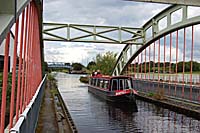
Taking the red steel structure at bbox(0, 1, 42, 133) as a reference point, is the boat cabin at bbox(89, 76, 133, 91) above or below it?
below

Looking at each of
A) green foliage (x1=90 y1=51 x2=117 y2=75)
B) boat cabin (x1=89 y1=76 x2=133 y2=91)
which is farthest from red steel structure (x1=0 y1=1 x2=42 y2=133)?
green foliage (x1=90 y1=51 x2=117 y2=75)

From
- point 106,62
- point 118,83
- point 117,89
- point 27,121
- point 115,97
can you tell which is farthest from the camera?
point 106,62

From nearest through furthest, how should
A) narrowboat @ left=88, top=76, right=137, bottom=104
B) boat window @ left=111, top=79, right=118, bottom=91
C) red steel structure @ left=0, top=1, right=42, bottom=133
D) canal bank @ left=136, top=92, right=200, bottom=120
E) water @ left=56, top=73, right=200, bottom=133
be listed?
red steel structure @ left=0, top=1, right=42, bottom=133
water @ left=56, top=73, right=200, bottom=133
canal bank @ left=136, top=92, right=200, bottom=120
narrowboat @ left=88, top=76, right=137, bottom=104
boat window @ left=111, top=79, right=118, bottom=91

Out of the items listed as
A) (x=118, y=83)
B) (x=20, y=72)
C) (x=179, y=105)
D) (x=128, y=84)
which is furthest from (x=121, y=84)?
(x=20, y=72)

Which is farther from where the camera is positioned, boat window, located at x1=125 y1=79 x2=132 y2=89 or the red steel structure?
boat window, located at x1=125 y1=79 x2=132 y2=89

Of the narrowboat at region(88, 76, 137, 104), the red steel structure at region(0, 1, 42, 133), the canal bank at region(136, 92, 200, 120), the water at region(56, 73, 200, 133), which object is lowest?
the water at region(56, 73, 200, 133)

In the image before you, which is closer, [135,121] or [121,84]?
[135,121]

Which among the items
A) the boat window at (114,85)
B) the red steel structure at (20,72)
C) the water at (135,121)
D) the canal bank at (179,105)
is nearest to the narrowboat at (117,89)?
the boat window at (114,85)

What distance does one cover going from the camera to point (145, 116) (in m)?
16.6

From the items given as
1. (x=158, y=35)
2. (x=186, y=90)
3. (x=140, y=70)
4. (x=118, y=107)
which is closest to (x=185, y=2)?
(x=186, y=90)

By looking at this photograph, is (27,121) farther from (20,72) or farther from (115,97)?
(115,97)

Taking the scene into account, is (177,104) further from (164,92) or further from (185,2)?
(185,2)

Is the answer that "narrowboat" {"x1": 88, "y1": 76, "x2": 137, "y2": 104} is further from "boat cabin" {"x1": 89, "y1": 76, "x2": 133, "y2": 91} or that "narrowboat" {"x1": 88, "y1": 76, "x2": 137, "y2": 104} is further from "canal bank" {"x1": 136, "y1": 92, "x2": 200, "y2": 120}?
"canal bank" {"x1": 136, "y1": 92, "x2": 200, "y2": 120}

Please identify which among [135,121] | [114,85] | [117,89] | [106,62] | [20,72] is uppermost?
[106,62]
